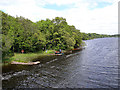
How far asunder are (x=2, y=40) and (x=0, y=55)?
6.21 m

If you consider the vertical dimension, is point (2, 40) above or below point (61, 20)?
below

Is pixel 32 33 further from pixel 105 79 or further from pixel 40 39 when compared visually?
pixel 105 79

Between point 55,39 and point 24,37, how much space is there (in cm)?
2175

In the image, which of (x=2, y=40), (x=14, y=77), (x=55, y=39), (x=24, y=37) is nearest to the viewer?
(x=14, y=77)

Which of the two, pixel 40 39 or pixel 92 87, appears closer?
pixel 92 87

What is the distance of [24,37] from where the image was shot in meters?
55.6

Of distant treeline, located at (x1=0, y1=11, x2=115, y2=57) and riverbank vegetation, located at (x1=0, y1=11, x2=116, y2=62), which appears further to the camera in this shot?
distant treeline, located at (x1=0, y1=11, x2=115, y2=57)

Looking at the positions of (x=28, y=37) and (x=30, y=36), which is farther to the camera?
(x=30, y=36)

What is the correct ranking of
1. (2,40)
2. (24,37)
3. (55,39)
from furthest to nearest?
1. (55,39)
2. (24,37)
3. (2,40)

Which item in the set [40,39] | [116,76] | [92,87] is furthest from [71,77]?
[40,39]

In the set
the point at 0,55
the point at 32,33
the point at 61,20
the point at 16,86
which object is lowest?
the point at 16,86

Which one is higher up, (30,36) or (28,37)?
(30,36)

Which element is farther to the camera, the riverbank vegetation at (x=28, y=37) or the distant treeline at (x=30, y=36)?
the distant treeline at (x=30, y=36)

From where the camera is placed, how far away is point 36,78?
25.7m
